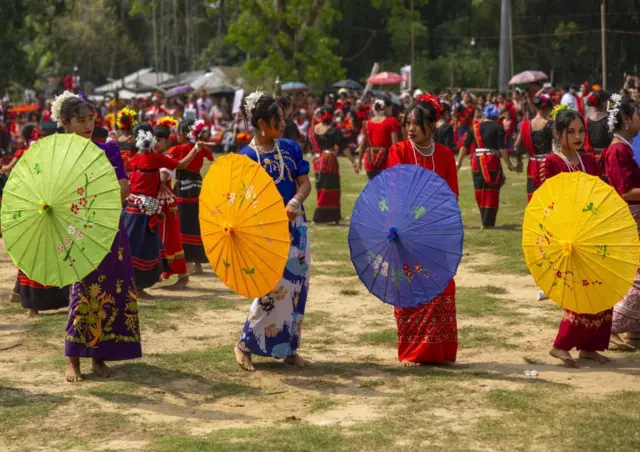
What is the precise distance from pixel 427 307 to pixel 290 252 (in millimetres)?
968

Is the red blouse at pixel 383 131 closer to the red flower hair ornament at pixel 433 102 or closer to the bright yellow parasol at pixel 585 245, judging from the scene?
the red flower hair ornament at pixel 433 102

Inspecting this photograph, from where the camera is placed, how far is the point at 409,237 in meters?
6.83

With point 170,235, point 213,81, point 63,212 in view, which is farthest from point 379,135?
point 213,81

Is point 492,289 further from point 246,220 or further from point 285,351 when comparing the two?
point 246,220

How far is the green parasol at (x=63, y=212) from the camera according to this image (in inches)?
247

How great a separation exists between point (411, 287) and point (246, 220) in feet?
3.59

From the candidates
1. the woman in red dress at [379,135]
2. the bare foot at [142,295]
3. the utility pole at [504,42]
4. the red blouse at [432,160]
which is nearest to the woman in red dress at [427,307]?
the red blouse at [432,160]

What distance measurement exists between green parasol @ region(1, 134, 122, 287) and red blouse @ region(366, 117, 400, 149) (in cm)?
909

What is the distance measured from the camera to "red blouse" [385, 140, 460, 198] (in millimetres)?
7461

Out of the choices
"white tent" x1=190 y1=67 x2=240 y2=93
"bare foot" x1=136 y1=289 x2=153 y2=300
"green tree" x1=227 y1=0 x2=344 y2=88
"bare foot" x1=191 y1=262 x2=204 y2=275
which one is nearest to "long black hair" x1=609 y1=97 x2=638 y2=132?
"bare foot" x1=136 y1=289 x2=153 y2=300

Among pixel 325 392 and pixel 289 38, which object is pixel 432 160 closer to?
pixel 325 392

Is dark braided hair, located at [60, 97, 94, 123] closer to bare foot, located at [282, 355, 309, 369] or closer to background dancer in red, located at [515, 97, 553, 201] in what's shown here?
bare foot, located at [282, 355, 309, 369]

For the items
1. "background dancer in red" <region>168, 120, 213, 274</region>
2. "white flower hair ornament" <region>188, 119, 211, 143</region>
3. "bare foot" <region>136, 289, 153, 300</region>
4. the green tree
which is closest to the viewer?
"bare foot" <region>136, 289, 153, 300</region>

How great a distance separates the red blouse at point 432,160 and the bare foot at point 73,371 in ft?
7.90
